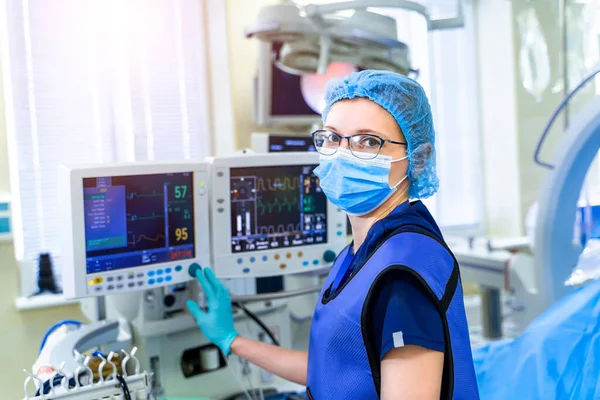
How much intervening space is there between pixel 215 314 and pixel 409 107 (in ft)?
2.40

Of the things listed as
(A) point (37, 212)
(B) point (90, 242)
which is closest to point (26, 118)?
(A) point (37, 212)

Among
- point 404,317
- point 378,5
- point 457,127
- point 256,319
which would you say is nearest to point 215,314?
point 256,319

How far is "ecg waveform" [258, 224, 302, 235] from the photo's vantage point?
1.64 meters

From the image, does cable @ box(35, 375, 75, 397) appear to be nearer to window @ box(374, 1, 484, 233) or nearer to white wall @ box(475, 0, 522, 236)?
window @ box(374, 1, 484, 233)

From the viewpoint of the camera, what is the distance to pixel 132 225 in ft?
4.69

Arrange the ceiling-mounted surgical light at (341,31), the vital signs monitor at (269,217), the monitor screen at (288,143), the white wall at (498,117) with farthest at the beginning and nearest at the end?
the white wall at (498,117) < the monitor screen at (288,143) < the ceiling-mounted surgical light at (341,31) < the vital signs monitor at (269,217)

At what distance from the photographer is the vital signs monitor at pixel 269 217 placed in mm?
1578

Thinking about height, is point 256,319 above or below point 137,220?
below

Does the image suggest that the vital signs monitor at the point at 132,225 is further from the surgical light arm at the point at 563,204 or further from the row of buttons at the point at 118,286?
the surgical light arm at the point at 563,204

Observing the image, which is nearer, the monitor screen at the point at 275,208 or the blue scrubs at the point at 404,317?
the blue scrubs at the point at 404,317

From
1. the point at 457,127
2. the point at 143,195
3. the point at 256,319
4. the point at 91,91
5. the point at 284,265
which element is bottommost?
the point at 256,319

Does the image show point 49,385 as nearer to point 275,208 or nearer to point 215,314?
point 215,314

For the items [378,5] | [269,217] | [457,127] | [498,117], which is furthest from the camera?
[457,127]

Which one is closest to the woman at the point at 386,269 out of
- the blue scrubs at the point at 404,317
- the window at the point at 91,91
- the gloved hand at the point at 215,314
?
the blue scrubs at the point at 404,317
